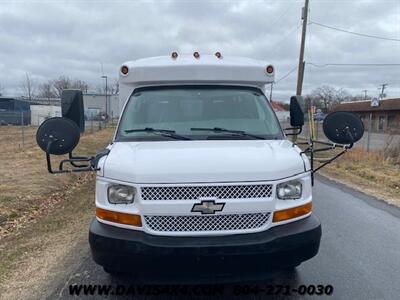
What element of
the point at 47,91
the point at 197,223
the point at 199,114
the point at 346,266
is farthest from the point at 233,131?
the point at 47,91

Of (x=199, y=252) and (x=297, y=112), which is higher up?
(x=297, y=112)

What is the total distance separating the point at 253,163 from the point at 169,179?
72 centimetres

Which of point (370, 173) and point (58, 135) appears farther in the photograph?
point (370, 173)

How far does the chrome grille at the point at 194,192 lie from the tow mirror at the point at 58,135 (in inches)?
41.9

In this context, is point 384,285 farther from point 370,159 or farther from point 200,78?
point 370,159

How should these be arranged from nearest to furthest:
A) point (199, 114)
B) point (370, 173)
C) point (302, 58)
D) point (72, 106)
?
1. point (199, 114)
2. point (72, 106)
3. point (370, 173)
4. point (302, 58)

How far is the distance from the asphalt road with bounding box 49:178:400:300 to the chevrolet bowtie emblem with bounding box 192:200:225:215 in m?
0.80

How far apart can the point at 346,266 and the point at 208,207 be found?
8.08 ft

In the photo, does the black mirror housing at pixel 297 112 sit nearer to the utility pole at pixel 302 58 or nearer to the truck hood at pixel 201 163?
the truck hood at pixel 201 163

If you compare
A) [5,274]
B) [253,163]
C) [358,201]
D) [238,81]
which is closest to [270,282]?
[253,163]

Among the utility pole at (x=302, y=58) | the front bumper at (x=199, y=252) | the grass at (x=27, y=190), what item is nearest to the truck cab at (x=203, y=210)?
the front bumper at (x=199, y=252)

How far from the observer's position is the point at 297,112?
5.41 metres

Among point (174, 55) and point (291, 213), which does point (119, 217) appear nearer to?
point (291, 213)

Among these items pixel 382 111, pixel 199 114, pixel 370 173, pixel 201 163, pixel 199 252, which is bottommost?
pixel 370 173
